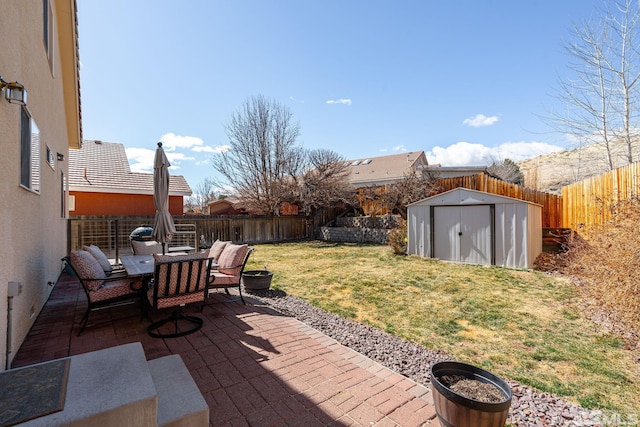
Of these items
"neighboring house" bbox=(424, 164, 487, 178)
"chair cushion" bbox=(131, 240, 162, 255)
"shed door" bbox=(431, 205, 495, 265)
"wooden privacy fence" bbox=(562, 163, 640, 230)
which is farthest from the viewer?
"neighboring house" bbox=(424, 164, 487, 178)

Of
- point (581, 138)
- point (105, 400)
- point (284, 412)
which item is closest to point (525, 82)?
point (581, 138)

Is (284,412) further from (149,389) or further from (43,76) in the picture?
(43,76)

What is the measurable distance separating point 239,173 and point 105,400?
1847 centimetres

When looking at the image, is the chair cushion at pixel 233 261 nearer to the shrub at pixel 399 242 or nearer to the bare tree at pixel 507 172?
the shrub at pixel 399 242

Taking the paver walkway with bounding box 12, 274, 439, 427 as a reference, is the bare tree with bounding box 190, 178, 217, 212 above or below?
above

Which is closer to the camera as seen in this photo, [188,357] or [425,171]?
[188,357]

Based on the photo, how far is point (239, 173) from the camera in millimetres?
19109

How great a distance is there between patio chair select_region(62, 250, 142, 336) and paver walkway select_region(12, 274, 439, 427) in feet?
1.23

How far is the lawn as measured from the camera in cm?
318

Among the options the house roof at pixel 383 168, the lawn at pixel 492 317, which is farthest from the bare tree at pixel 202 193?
the lawn at pixel 492 317

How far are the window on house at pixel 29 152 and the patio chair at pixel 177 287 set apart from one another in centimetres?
200

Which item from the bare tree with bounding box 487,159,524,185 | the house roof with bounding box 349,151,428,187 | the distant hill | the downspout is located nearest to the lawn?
the downspout

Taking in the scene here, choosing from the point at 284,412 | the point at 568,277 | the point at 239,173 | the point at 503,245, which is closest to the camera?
the point at 284,412

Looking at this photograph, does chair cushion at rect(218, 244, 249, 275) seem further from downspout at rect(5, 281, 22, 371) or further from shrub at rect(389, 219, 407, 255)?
shrub at rect(389, 219, 407, 255)
